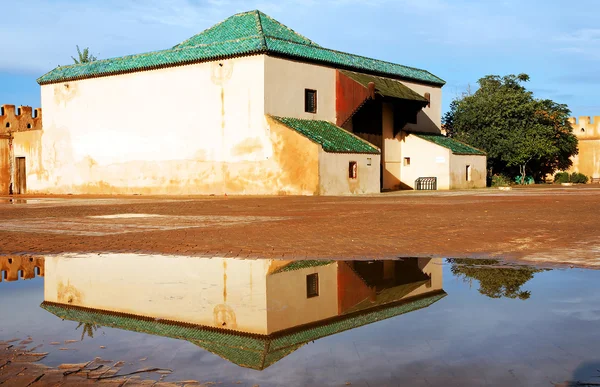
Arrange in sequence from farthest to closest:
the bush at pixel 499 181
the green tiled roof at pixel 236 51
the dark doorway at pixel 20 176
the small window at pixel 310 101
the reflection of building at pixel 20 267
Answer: the bush at pixel 499 181 → the dark doorway at pixel 20 176 → the small window at pixel 310 101 → the green tiled roof at pixel 236 51 → the reflection of building at pixel 20 267

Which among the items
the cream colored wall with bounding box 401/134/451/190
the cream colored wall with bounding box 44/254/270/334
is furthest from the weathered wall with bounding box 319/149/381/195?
the cream colored wall with bounding box 44/254/270/334

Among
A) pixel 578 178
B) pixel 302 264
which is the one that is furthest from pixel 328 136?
pixel 578 178

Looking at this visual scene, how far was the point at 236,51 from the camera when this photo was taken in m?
36.3

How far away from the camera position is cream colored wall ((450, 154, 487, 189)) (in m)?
45.0

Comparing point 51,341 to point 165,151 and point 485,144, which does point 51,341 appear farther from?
point 485,144

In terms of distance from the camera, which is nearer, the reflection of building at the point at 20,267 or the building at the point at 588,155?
the reflection of building at the point at 20,267

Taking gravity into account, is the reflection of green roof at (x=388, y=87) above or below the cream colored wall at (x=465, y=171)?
above

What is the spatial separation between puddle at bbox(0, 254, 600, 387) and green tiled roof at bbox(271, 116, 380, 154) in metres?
26.0

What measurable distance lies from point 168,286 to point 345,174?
93.1 ft

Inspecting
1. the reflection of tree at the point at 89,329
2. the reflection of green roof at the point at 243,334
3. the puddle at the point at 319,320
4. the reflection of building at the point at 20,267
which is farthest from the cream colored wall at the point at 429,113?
the reflection of tree at the point at 89,329

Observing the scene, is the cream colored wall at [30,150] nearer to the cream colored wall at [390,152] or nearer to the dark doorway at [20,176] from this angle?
the dark doorway at [20,176]

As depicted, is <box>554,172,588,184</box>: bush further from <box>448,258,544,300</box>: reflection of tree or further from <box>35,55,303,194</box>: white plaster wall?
<box>448,258,544,300</box>: reflection of tree

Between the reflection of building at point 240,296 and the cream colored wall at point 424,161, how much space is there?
36.8 metres

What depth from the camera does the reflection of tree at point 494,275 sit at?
6617mm
